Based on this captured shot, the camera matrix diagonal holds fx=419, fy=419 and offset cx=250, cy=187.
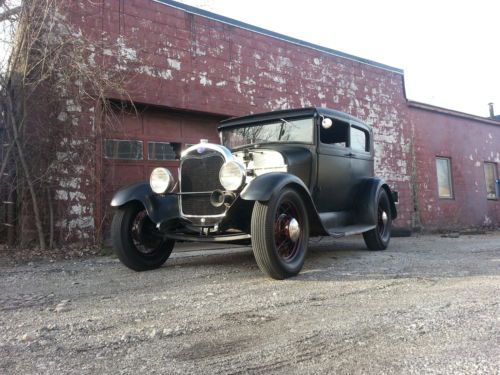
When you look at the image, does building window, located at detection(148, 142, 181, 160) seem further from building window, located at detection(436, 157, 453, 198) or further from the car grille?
building window, located at detection(436, 157, 453, 198)

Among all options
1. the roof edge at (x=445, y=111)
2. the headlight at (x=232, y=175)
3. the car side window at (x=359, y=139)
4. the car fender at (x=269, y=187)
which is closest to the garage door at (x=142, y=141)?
the car side window at (x=359, y=139)

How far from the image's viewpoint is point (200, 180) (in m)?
4.45

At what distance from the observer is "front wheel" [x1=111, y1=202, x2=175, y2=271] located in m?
4.45

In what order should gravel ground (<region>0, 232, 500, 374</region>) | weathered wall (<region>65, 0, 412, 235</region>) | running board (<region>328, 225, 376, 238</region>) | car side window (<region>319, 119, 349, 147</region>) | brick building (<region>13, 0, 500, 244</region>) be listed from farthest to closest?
1. weathered wall (<region>65, 0, 412, 235</region>)
2. brick building (<region>13, 0, 500, 244</region>)
3. car side window (<region>319, 119, 349, 147</region>)
4. running board (<region>328, 225, 376, 238</region>)
5. gravel ground (<region>0, 232, 500, 374</region>)

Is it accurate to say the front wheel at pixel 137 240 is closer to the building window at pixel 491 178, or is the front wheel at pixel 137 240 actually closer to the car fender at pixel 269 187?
the car fender at pixel 269 187

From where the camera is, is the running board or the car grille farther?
the running board

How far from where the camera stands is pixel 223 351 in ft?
7.06

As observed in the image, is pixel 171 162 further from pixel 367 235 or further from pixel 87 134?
pixel 367 235

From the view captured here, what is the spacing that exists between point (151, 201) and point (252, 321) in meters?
2.29

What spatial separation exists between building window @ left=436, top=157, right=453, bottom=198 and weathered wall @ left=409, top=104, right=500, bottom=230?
14 centimetres

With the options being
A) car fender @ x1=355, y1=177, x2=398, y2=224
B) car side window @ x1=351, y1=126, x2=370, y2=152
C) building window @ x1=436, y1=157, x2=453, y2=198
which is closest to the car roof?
car side window @ x1=351, y1=126, x2=370, y2=152

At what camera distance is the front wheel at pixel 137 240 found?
4.45 m

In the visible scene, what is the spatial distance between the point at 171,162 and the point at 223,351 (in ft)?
19.2

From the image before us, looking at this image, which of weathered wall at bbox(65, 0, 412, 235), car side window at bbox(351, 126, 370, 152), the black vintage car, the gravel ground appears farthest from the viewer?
weathered wall at bbox(65, 0, 412, 235)
